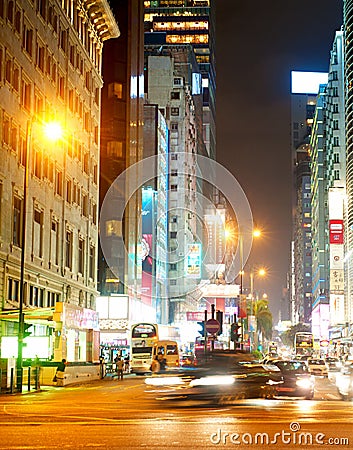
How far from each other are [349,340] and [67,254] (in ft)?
318

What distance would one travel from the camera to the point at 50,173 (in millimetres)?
64250

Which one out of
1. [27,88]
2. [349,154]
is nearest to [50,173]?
[27,88]

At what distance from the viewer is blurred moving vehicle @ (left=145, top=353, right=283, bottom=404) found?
28.0 meters

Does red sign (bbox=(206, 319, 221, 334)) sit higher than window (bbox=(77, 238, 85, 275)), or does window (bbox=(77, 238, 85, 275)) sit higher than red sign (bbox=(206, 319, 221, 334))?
window (bbox=(77, 238, 85, 275))

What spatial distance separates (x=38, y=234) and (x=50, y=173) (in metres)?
6.28

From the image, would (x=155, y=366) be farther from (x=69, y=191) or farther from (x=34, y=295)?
(x=69, y=191)

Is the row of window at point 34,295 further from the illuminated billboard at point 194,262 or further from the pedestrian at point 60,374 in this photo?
the illuminated billboard at point 194,262

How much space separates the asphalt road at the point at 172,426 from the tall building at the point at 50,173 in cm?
1706

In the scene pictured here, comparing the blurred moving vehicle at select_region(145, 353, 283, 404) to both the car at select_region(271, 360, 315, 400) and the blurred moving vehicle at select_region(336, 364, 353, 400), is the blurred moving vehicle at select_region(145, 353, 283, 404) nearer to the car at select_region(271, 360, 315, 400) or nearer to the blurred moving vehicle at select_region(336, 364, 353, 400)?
the car at select_region(271, 360, 315, 400)

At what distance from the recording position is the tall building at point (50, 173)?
52.3 m

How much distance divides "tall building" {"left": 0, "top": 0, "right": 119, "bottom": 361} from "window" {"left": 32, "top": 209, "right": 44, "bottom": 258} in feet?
0.25

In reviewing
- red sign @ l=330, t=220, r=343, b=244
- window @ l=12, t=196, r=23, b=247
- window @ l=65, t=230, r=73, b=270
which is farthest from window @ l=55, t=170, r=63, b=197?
red sign @ l=330, t=220, r=343, b=244

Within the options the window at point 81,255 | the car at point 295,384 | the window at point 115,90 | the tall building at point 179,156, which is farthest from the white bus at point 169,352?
the tall building at point 179,156

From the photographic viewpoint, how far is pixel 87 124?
255ft
